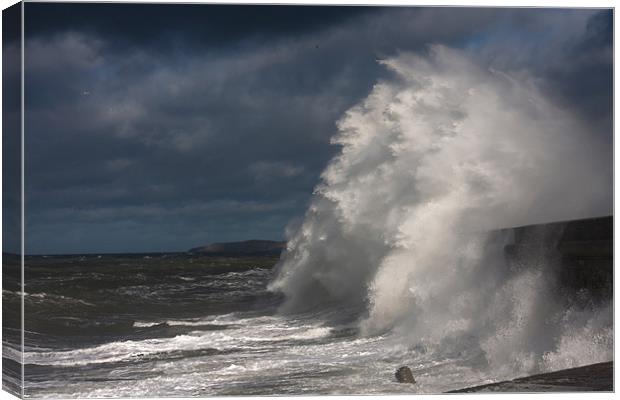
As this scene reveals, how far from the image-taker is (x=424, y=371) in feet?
27.2

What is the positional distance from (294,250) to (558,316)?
2353 millimetres

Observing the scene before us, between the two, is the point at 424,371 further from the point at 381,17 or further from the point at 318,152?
the point at 381,17

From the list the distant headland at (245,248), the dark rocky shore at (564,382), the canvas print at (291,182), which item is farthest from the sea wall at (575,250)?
the distant headland at (245,248)

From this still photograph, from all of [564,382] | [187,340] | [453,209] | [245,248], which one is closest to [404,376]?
[564,382]

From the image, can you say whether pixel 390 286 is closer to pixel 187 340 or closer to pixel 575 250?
pixel 575 250

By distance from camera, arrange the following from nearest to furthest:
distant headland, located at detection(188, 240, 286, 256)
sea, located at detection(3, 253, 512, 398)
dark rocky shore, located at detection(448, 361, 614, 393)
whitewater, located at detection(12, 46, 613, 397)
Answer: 1. dark rocky shore, located at detection(448, 361, 614, 393)
2. sea, located at detection(3, 253, 512, 398)
3. whitewater, located at detection(12, 46, 613, 397)
4. distant headland, located at detection(188, 240, 286, 256)

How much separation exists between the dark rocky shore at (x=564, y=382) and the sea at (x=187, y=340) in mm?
285

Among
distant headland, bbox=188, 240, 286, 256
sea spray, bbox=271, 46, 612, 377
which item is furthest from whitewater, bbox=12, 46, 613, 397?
distant headland, bbox=188, 240, 286, 256

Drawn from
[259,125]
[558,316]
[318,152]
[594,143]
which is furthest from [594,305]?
[259,125]

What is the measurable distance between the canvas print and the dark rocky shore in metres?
0.02

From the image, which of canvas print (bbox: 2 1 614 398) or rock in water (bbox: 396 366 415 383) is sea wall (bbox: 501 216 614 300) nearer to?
canvas print (bbox: 2 1 614 398)

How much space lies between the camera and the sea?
26.3ft

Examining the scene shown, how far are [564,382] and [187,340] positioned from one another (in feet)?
10.2

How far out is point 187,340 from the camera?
843cm
